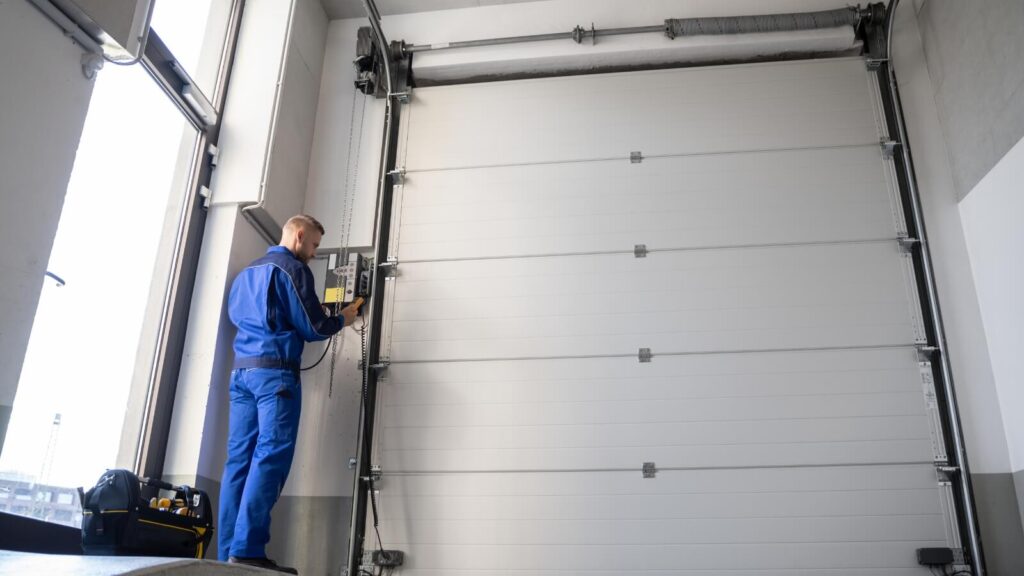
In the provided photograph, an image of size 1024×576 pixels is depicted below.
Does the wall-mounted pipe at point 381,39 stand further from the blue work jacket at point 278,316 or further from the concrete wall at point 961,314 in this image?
the concrete wall at point 961,314

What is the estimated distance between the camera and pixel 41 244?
147 inches

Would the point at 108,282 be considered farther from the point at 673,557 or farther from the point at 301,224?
the point at 673,557

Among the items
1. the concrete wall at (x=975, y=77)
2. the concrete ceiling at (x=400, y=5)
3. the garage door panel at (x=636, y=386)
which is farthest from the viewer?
the concrete ceiling at (x=400, y=5)

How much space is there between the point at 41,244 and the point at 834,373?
4.51 meters

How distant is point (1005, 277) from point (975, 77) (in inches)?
52.8

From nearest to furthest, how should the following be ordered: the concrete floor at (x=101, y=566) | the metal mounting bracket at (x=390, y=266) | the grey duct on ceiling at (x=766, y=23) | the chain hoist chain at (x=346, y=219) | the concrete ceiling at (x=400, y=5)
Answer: the concrete floor at (x=101, y=566)
the chain hoist chain at (x=346, y=219)
the metal mounting bracket at (x=390, y=266)
the grey duct on ceiling at (x=766, y=23)
the concrete ceiling at (x=400, y=5)

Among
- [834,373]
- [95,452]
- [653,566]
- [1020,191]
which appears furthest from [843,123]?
[95,452]

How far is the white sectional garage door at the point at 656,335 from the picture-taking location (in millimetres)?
5016

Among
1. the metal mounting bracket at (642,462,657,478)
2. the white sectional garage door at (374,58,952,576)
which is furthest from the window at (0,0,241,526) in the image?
the metal mounting bracket at (642,462,657,478)

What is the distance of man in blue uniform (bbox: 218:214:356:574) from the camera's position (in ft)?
14.3

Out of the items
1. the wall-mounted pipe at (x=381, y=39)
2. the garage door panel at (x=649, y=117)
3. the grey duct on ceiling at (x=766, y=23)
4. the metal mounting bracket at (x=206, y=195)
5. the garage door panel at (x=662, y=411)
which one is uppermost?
the grey duct on ceiling at (x=766, y=23)

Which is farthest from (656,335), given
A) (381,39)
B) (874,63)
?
(381,39)

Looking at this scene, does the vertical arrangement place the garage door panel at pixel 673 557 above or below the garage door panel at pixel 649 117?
below

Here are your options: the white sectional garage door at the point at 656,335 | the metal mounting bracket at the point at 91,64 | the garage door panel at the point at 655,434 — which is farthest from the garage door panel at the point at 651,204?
the metal mounting bracket at the point at 91,64
